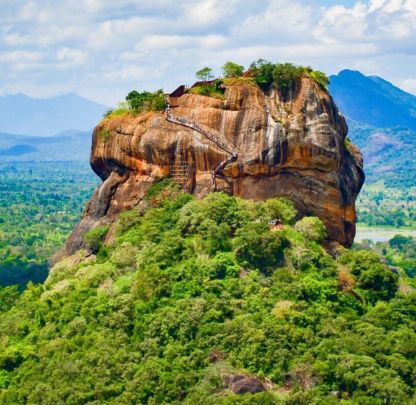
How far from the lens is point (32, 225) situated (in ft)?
426

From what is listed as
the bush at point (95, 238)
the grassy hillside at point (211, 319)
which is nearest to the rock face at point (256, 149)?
the grassy hillside at point (211, 319)

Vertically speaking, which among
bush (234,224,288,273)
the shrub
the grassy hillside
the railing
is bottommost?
the grassy hillside

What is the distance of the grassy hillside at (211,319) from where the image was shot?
32.1 meters

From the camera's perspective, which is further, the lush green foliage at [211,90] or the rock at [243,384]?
the lush green foliage at [211,90]

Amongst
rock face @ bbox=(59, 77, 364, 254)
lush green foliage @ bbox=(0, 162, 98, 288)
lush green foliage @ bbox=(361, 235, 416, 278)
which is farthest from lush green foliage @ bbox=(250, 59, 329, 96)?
lush green foliage @ bbox=(361, 235, 416, 278)

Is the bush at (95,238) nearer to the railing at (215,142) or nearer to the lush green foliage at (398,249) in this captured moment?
the railing at (215,142)

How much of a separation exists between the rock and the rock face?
1229 centimetres

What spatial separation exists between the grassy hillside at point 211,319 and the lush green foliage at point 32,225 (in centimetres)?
3694

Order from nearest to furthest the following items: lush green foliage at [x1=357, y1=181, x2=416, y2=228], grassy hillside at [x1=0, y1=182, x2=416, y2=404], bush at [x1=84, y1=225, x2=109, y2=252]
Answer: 1. grassy hillside at [x1=0, y1=182, x2=416, y2=404]
2. bush at [x1=84, y1=225, x2=109, y2=252]
3. lush green foliage at [x1=357, y1=181, x2=416, y2=228]

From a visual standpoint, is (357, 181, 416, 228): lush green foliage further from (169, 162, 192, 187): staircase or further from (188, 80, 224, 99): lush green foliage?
(169, 162, 192, 187): staircase

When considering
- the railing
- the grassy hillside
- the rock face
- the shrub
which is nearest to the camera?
the grassy hillside

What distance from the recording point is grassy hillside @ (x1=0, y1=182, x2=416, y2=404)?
32062 mm

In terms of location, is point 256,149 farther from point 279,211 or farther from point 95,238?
point 95,238

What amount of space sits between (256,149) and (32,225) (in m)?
90.9
